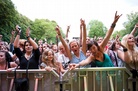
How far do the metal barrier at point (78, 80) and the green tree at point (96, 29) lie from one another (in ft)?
318

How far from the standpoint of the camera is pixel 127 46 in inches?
236

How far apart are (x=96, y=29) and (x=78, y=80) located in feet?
348

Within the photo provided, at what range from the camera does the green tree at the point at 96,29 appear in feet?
343

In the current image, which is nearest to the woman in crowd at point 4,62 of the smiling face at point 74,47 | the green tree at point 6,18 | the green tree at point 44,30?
the smiling face at point 74,47

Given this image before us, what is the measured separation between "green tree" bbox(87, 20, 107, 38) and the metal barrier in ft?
318

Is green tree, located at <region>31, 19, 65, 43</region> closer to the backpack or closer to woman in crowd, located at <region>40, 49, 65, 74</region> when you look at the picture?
woman in crowd, located at <region>40, 49, 65, 74</region>

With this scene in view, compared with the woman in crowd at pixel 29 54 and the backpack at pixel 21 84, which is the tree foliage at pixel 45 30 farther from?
the backpack at pixel 21 84

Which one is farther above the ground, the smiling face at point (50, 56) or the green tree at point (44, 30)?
the green tree at point (44, 30)

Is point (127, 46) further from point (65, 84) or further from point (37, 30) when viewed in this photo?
point (37, 30)

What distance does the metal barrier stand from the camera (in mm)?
5695

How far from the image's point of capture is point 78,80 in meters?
5.82

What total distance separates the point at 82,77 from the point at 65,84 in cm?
37

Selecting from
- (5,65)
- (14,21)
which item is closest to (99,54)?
(5,65)

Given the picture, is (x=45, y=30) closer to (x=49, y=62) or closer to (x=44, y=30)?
(x=44, y=30)
